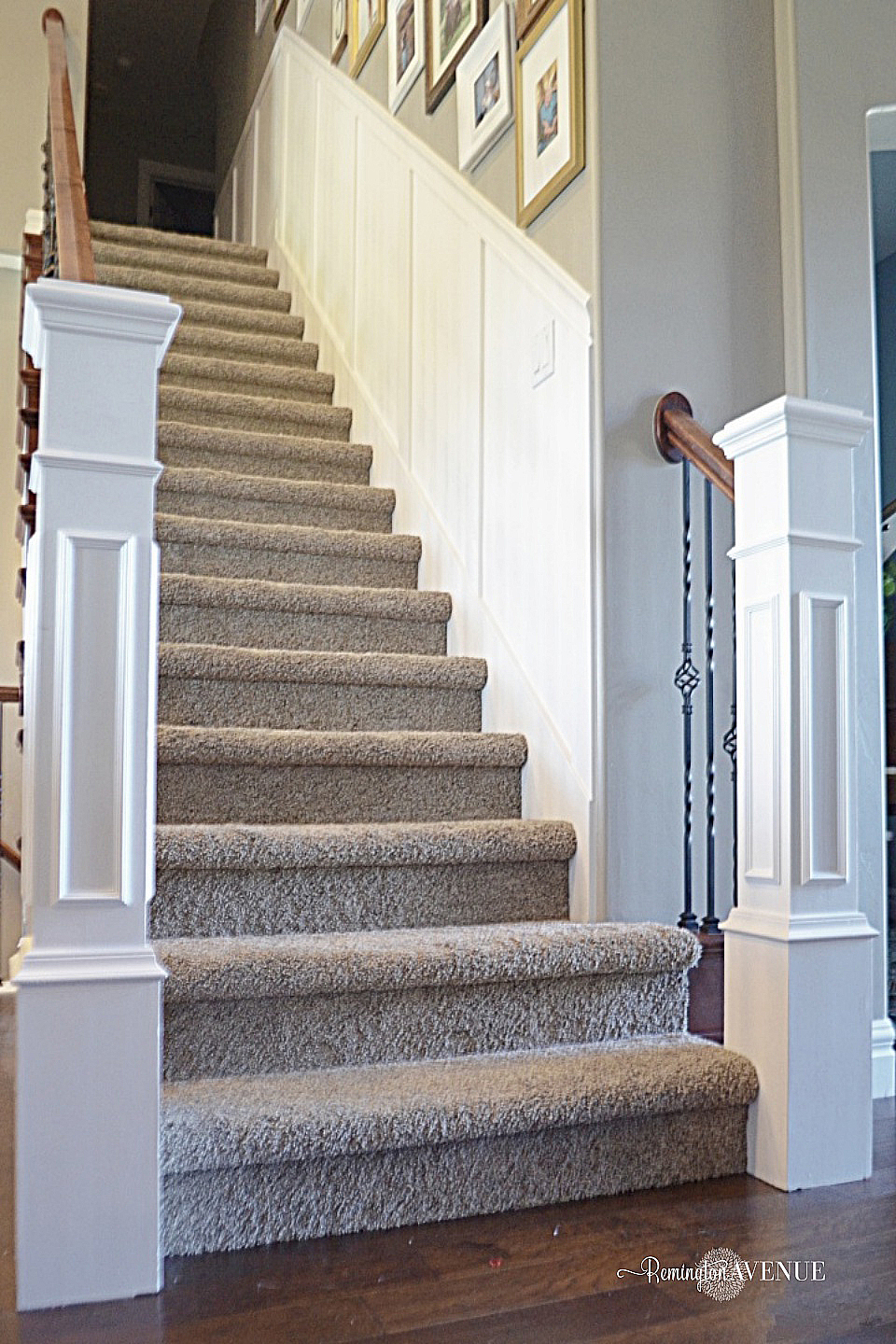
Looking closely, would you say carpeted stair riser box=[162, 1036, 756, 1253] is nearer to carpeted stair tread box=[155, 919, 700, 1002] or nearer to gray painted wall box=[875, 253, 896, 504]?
carpeted stair tread box=[155, 919, 700, 1002]

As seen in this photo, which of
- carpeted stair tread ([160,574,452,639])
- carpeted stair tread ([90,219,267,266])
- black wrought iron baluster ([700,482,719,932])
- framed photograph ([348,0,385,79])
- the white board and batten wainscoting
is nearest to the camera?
black wrought iron baluster ([700,482,719,932])

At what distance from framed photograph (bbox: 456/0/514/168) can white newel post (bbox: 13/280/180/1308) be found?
1.61m

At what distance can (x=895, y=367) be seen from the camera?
13.8 feet

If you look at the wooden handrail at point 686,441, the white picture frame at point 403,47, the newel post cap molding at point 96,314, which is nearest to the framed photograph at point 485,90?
the white picture frame at point 403,47

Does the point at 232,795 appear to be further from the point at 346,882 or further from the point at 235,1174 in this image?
the point at 235,1174

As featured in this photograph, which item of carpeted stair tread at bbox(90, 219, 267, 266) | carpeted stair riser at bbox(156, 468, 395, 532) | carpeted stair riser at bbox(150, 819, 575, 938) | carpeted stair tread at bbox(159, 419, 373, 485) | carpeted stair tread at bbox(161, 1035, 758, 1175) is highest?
carpeted stair tread at bbox(90, 219, 267, 266)

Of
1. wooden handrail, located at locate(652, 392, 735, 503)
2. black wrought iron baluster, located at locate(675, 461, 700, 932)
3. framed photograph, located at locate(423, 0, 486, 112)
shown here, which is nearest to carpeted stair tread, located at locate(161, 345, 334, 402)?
framed photograph, located at locate(423, 0, 486, 112)

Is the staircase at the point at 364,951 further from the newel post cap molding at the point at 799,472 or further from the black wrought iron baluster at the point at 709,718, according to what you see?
the newel post cap molding at the point at 799,472

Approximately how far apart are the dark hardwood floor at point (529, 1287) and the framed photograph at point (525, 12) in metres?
2.37

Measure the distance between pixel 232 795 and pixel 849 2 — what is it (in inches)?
81.6

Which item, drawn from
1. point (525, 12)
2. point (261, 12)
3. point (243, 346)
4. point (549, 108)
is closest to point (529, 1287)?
point (549, 108)

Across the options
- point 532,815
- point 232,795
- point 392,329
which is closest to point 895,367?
point 392,329

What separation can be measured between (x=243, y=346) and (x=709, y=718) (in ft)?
9.11

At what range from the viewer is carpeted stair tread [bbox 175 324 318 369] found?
4.40 meters
